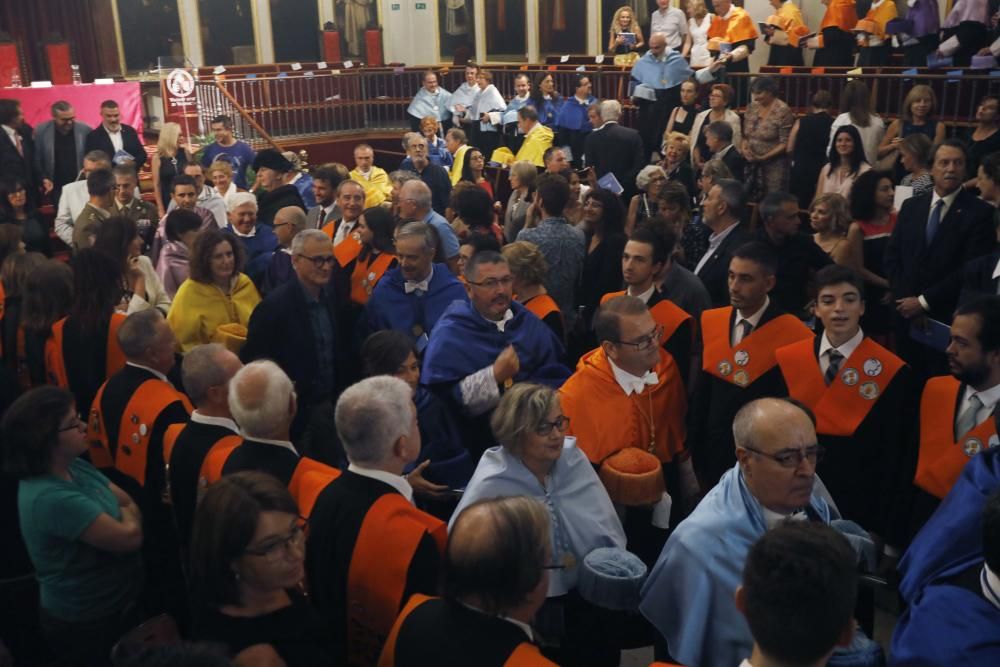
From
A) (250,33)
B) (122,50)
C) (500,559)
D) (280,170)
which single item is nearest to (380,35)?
(250,33)

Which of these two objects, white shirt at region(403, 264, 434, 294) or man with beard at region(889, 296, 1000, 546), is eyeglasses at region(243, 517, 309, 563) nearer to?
man with beard at region(889, 296, 1000, 546)

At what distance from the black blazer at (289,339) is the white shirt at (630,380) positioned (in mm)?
1648

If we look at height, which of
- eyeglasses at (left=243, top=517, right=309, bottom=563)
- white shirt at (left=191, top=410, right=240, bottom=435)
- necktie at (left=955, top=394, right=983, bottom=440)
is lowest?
necktie at (left=955, top=394, right=983, bottom=440)

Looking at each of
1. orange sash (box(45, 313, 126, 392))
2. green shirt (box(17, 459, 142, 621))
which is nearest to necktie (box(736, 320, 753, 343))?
green shirt (box(17, 459, 142, 621))

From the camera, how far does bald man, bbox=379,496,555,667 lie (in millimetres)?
2195

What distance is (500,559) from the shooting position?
7.38 ft

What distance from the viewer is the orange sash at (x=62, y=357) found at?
4.50 meters

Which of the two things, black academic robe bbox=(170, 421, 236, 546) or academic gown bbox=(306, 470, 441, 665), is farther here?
black academic robe bbox=(170, 421, 236, 546)

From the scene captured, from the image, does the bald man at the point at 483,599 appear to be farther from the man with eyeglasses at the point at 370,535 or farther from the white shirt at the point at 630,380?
the white shirt at the point at 630,380

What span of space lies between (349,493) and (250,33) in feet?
61.4

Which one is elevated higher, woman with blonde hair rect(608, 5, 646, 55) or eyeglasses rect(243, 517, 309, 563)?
woman with blonde hair rect(608, 5, 646, 55)

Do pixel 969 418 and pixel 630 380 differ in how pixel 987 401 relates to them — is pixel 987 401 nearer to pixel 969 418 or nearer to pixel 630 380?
pixel 969 418

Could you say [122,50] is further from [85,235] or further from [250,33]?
[85,235]

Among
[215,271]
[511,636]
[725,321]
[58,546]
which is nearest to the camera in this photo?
[511,636]
